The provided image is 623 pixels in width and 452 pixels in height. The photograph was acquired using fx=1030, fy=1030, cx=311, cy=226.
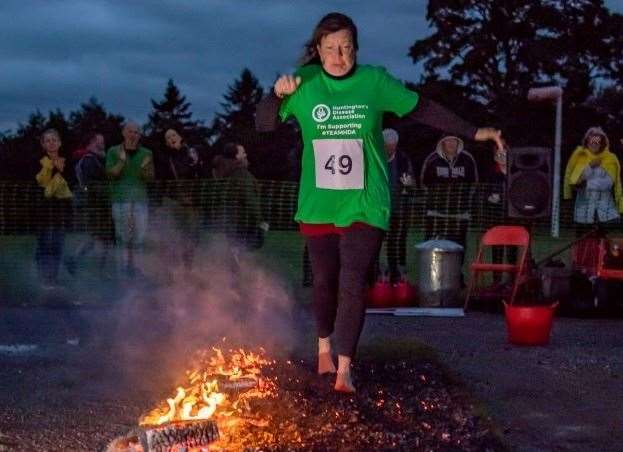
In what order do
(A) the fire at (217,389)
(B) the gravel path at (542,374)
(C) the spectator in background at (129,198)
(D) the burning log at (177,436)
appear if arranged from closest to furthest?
(D) the burning log at (177,436), (A) the fire at (217,389), (B) the gravel path at (542,374), (C) the spectator in background at (129,198)

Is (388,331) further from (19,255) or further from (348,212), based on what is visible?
(19,255)

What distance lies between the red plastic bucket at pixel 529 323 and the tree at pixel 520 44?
41.2 m

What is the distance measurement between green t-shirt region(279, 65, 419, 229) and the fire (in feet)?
2.82

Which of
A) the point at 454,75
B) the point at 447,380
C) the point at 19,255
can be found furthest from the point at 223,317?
the point at 454,75

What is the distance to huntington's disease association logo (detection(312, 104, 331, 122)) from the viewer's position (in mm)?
5172

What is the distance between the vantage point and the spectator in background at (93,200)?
39.4ft

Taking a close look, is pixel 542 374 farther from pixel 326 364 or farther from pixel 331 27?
pixel 331 27

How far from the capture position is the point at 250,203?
41.4 feet

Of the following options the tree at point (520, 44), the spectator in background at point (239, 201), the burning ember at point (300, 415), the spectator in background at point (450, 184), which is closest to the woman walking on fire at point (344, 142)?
the burning ember at point (300, 415)

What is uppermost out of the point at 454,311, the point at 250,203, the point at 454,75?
the point at 454,75

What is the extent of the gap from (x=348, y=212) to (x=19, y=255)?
9.90m

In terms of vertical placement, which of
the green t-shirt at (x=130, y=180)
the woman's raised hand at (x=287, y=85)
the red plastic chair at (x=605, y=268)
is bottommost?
the red plastic chair at (x=605, y=268)

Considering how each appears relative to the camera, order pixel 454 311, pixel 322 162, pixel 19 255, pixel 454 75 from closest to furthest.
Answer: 1. pixel 322 162
2. pixel 454 311
3. pixel 19 255
4. pixel 454 75

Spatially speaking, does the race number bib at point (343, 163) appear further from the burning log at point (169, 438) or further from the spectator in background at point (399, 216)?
the spectator in background at point (399, 216)
